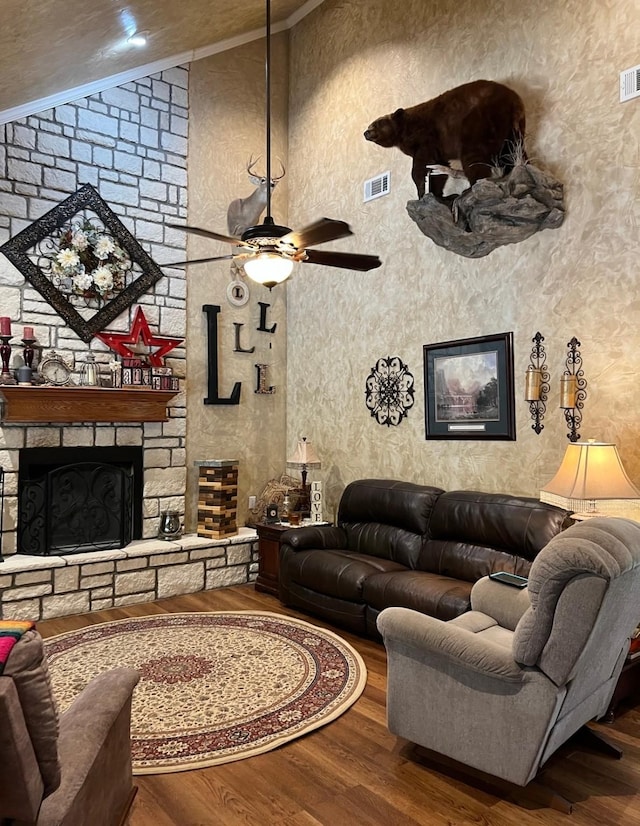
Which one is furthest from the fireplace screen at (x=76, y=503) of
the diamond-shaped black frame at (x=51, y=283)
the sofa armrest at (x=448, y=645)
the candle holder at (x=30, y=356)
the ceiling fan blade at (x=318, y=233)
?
the sofa armrest at (x=448, y=645)

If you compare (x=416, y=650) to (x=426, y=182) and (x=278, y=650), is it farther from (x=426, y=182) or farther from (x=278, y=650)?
(x=426, y=182)

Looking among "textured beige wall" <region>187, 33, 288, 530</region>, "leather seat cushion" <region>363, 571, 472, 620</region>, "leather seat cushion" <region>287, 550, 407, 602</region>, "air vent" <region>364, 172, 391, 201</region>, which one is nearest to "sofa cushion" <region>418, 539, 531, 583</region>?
"leather seat cushion" <region>363, 571, 472, 620</region>

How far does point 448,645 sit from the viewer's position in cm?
245

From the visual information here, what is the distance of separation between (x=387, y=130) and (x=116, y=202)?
2.40 meters

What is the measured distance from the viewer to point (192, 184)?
5922mm

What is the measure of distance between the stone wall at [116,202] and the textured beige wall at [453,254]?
1.29 m

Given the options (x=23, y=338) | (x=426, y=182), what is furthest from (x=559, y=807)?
(x=23, y=338)

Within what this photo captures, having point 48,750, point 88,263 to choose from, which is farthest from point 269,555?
point 48,750

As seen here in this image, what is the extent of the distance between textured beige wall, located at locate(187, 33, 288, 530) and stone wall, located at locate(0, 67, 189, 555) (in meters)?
0.13

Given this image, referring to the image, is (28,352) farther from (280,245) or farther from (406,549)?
(406,549)

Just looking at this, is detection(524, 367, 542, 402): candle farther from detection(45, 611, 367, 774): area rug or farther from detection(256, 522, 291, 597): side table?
detection(256, 522, 291, 597): side table

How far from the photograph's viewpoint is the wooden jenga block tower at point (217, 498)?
561 centimetres

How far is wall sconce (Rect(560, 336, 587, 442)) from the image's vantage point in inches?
159

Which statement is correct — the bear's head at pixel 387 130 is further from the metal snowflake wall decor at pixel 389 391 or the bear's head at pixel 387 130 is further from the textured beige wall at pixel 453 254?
the metal snowflake wall decor at pixel 389 391
